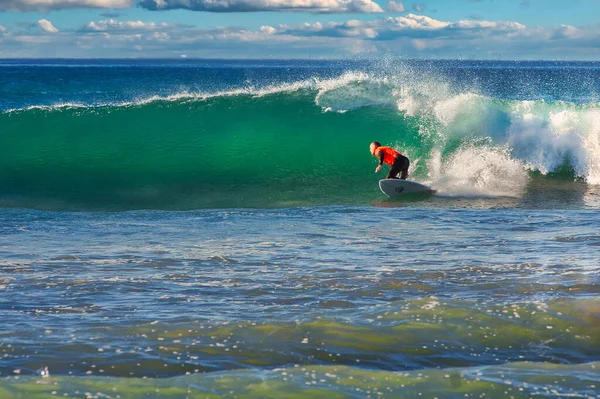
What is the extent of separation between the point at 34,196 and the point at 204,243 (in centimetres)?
775

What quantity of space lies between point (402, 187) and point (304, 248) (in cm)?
621

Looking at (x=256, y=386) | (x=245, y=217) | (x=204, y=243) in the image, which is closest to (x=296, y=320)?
(x=256, y=386)

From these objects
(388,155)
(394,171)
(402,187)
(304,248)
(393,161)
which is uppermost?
(388,155)

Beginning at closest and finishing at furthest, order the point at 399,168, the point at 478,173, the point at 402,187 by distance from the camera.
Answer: the point at 402,187
the point at 399,168
the point at 478,173

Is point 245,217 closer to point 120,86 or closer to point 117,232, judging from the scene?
point 117,232

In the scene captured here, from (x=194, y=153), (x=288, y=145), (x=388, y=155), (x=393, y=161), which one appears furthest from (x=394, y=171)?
(x=194, y=153)

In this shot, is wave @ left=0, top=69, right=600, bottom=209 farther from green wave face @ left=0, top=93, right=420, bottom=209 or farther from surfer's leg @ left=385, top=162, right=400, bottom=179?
surfer's leg @ left=385, top=162, right=400, bottom=179

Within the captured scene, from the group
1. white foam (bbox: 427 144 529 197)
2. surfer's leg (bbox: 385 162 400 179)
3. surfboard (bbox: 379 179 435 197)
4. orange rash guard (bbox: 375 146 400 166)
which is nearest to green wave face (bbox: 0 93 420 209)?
surfboard (bbox: 379 179 435 197)

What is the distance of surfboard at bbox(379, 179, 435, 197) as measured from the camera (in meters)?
15.5


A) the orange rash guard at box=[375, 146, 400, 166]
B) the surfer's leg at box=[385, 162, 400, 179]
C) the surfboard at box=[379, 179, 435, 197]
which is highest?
the orange rash guard at box=[375, 146, 400, 166]

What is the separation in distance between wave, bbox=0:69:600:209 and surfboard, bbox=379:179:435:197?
449mm

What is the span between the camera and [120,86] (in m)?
60.5

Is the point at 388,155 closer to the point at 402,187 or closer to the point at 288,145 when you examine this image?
the point at 402,187

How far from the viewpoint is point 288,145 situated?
2034 centimetres
